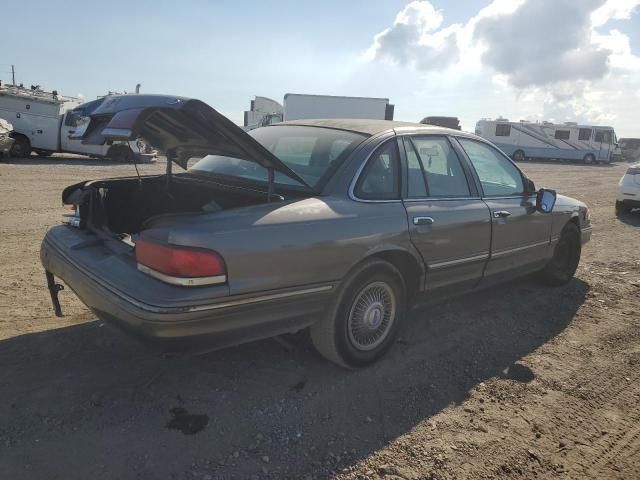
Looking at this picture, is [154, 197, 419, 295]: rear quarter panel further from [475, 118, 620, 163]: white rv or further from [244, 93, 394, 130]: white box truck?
[475, 118, 620, 163]: white rv

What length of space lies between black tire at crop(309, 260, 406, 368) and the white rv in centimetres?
3477

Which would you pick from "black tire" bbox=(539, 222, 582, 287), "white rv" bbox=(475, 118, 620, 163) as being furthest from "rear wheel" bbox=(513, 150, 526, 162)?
"black tire" bbox=(539, 222, 582, 287)

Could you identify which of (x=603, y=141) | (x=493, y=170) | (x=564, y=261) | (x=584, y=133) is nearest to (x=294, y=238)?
(x=493, y=170)

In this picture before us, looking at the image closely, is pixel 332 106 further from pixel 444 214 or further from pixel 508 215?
pixel 444 214

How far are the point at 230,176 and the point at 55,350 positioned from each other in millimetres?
1682

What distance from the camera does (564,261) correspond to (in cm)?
545

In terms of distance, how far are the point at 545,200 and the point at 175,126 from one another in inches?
130

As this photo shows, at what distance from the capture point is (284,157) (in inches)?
142

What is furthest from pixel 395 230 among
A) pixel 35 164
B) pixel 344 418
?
pixel 35 164

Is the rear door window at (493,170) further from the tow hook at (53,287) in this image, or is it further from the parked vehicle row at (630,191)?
the parked vehicle row at (630,191)

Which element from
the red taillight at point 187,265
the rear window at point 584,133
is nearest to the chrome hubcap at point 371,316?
the red taillight at point 187,265

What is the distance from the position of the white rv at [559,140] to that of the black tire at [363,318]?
34.8 m

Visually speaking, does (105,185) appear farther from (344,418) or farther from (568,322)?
(568,322)

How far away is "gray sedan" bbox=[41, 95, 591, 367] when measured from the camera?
8.35 ft
